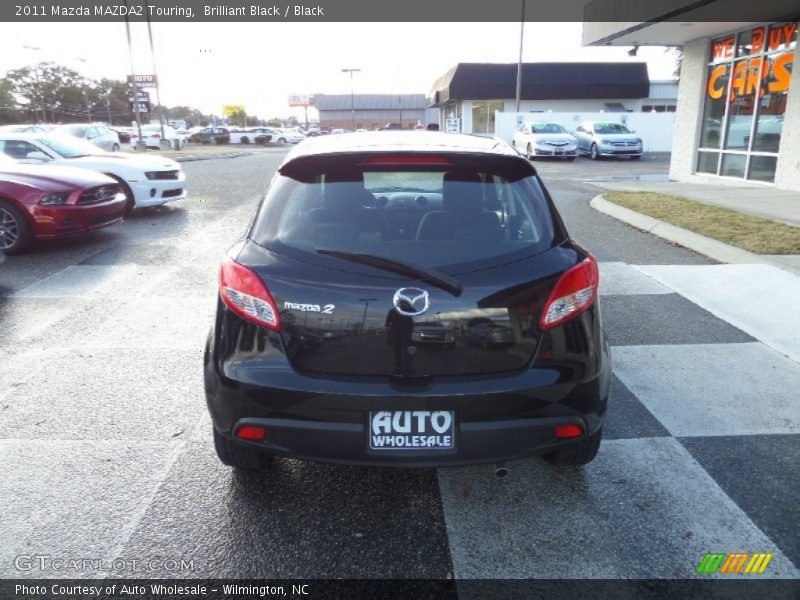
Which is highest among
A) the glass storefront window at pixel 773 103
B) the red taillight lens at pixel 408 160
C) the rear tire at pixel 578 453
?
the glass storefront window at pixel 773 103

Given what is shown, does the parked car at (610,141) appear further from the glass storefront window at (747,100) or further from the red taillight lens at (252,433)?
the red taillight lens at (252,433)

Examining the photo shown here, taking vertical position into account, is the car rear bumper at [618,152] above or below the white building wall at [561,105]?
below

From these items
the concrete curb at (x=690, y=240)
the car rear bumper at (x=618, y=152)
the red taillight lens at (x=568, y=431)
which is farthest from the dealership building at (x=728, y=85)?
the red taillight lens at (x=568, y=431)

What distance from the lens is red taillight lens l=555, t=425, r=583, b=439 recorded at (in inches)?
98.5

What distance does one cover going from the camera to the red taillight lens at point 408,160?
2.77 metres

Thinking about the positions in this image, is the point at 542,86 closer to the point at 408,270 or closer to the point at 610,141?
the point at 610,141

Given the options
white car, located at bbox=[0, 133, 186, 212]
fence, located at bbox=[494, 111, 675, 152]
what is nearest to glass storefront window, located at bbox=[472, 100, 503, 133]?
fence, located at bbox=[494, 111, 675, 152]

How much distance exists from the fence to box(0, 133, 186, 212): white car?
2735 centimetres

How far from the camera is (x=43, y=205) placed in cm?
781

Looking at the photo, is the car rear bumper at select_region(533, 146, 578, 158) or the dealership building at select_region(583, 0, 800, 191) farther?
the car rear bumper at select_region(533, 146, 578, 158)

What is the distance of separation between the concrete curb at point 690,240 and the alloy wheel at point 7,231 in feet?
29.1

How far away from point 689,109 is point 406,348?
57.1 ft

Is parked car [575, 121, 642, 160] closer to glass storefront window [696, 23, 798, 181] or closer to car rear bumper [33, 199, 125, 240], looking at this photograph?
glass storefront window [696, 23, 798, 181]

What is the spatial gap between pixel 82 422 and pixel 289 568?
1894 mm
